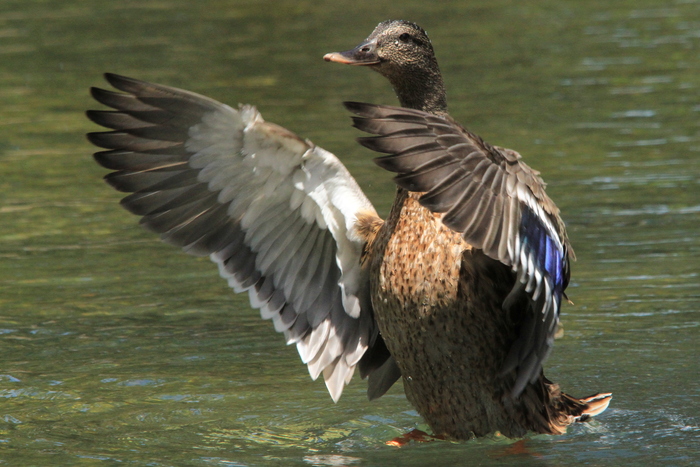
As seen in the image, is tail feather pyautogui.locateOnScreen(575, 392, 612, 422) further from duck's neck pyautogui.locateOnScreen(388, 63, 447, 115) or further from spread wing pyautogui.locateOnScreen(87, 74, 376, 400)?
duck's neck pyautogui.locateOnScreen(388, 63, 447, 115)

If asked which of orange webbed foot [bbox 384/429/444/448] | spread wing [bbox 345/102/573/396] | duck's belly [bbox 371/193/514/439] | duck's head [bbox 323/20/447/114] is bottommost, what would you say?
orange webbed foot [bbox 384/429/444/448]

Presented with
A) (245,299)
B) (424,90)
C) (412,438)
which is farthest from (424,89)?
(245,299)

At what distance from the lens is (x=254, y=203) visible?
259 inches

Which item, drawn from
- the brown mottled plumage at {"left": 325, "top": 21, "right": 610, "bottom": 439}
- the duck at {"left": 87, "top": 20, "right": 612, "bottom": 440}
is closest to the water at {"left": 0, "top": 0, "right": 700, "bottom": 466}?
the brown mottled plumage at {"left": 325, "top": 21, "right": 610, "bottom": 439}

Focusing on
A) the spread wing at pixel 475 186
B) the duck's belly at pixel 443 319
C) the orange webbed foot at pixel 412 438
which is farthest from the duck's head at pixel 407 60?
the orange webbed foot at pixel 412 438

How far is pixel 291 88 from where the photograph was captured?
16.7 meters

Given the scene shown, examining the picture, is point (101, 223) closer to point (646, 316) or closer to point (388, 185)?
point (388, 185)

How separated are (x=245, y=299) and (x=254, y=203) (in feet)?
8.32

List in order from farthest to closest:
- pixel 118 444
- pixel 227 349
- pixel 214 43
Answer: pixel 214 43 < pixel 227 349 < pixel 118 444

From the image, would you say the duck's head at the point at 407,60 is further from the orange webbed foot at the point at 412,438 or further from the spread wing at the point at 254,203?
the orange webbed foot at the point at 412,438

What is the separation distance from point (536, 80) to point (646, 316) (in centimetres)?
856

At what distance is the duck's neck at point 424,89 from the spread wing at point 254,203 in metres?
0.62

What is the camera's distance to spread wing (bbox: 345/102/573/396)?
4992 millimetres

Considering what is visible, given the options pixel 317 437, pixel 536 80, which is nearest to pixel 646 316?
pixel 317 437
